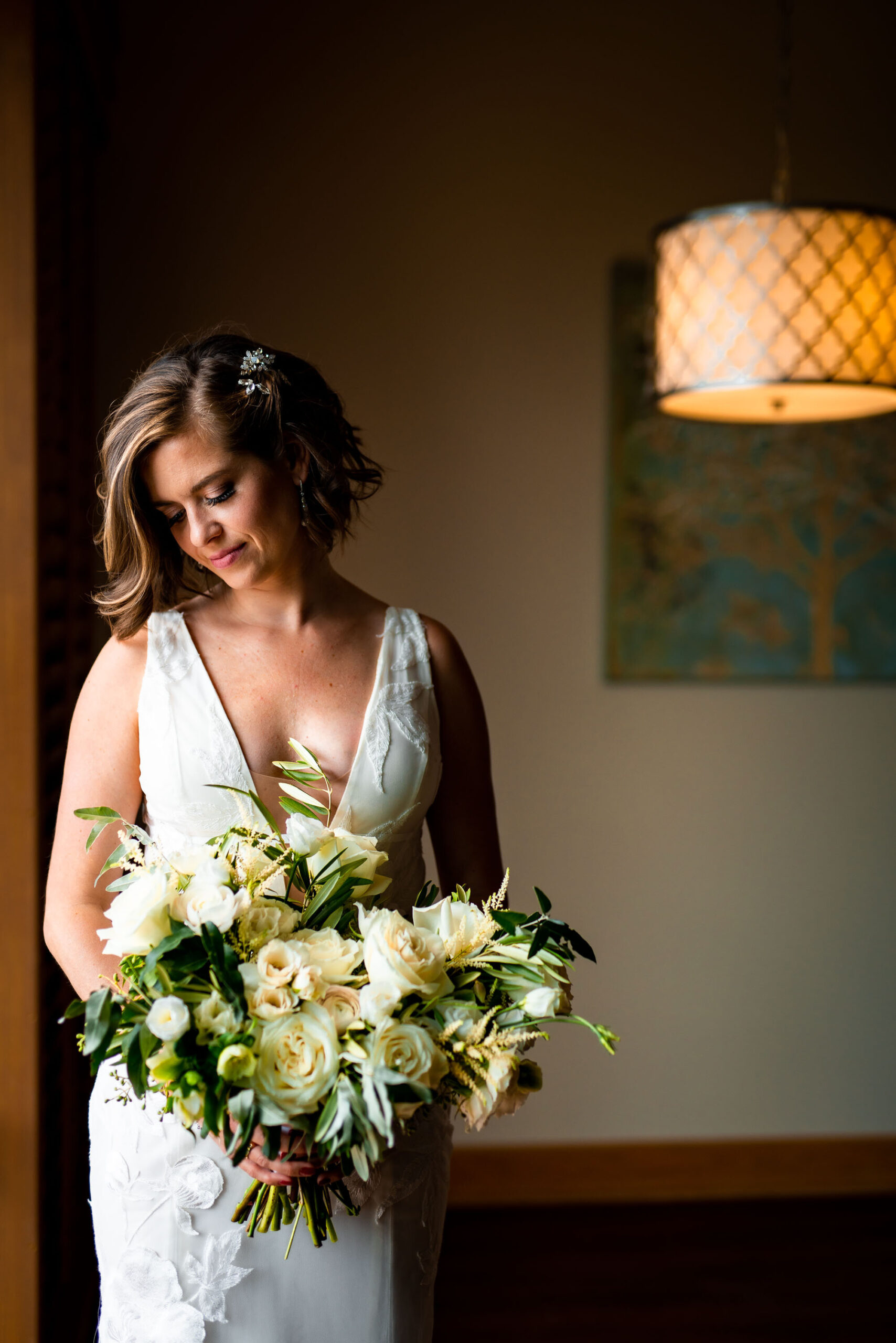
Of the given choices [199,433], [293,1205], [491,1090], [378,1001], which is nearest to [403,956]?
[378,1001]

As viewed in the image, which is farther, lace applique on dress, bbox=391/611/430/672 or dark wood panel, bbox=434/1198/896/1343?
dark wood panel, bbox=434/1198/896/1343

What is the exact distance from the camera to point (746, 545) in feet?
10.6

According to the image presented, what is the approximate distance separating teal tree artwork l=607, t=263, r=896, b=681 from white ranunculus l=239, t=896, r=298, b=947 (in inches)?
84.0

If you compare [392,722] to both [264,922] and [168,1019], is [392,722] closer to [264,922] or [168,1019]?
[264,922]

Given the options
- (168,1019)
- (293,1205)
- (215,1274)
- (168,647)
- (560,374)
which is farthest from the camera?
(560,374)

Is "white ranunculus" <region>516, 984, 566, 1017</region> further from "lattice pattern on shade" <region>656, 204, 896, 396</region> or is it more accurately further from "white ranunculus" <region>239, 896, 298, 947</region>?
"lattice pattern on shade" <region>656, 204, 896, 396</region>

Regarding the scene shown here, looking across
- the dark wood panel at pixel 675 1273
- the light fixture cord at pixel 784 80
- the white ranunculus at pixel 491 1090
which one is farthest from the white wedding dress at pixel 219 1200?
the light fixture cord at pixel 784 80

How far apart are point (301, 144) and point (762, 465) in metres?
1.53

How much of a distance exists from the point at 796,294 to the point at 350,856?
1.13m

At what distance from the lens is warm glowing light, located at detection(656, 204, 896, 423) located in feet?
5.74

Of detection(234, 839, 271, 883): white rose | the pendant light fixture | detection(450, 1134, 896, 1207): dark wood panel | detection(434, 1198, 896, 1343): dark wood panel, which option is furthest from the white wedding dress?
detection(450, 1134, 896, 1207): dark wood panel

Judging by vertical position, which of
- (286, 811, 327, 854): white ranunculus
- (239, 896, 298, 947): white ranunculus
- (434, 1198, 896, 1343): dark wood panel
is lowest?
(434, 1198, 896, 1343): dark wood panel

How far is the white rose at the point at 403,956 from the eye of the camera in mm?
1123

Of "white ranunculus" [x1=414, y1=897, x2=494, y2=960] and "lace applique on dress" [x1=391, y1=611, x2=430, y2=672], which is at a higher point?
"lace applique on dress" [x1=391, y1=611, x2=430, y2=672]
